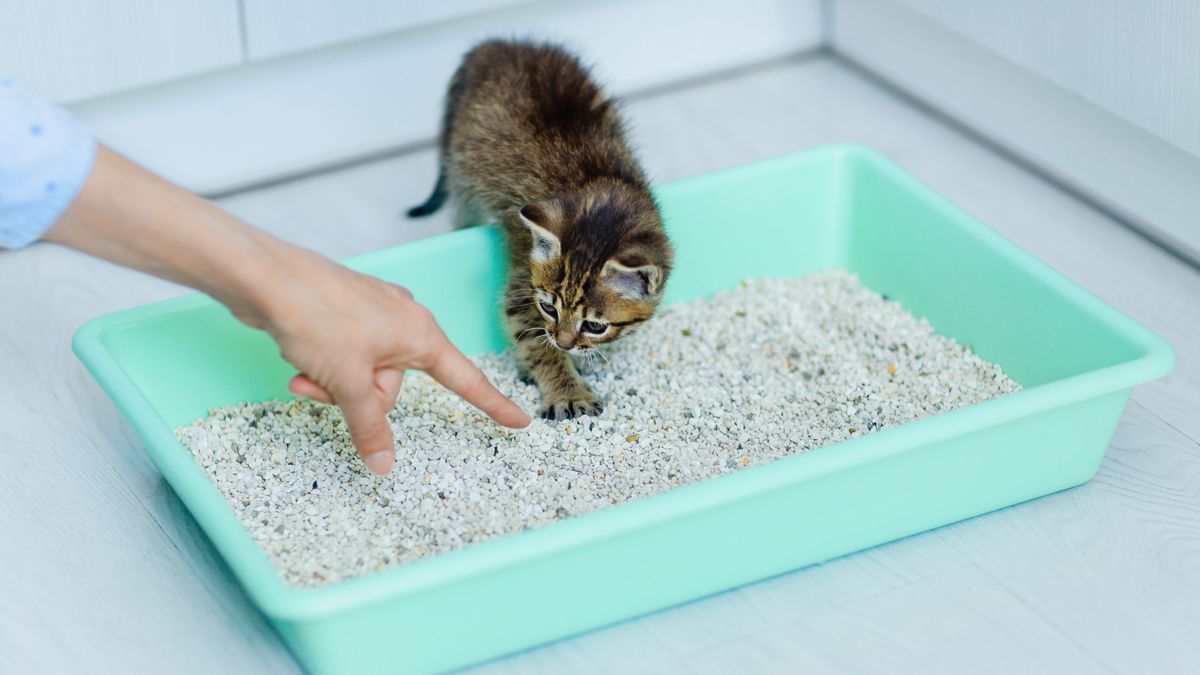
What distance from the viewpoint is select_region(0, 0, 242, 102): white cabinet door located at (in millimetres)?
2078

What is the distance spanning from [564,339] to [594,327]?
1.6 inches

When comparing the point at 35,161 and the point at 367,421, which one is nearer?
the point at 35,161

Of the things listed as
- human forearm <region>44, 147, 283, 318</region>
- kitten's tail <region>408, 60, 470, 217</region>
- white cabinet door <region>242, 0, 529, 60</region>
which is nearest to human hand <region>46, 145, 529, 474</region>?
human forearm <region>44, 147, 283, 318</region>

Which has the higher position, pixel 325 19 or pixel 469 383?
pixel 325 19

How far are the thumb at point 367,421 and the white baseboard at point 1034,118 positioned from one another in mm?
1278

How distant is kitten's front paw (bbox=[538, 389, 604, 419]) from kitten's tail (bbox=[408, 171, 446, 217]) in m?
0.56

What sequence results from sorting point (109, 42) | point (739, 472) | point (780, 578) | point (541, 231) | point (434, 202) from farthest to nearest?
point (434, 202), point (109, 42), point (541, 231), point (780, 578), point (739, 472)

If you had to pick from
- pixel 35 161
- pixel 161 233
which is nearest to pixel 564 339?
pixel 161 233

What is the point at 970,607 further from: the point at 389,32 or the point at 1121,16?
the point at 389,32

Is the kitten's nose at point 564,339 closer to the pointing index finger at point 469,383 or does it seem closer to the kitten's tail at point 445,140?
the pointing index finger at point 469,383

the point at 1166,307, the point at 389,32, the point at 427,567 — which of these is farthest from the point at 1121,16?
the point at 427,567

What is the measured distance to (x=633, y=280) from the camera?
170 centimetres

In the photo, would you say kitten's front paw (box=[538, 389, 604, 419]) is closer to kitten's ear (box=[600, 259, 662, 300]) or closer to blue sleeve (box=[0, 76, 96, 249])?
kitten's ear (box=[600, 259, 662, 300])

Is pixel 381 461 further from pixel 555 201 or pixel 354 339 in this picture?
pixel 555 201
